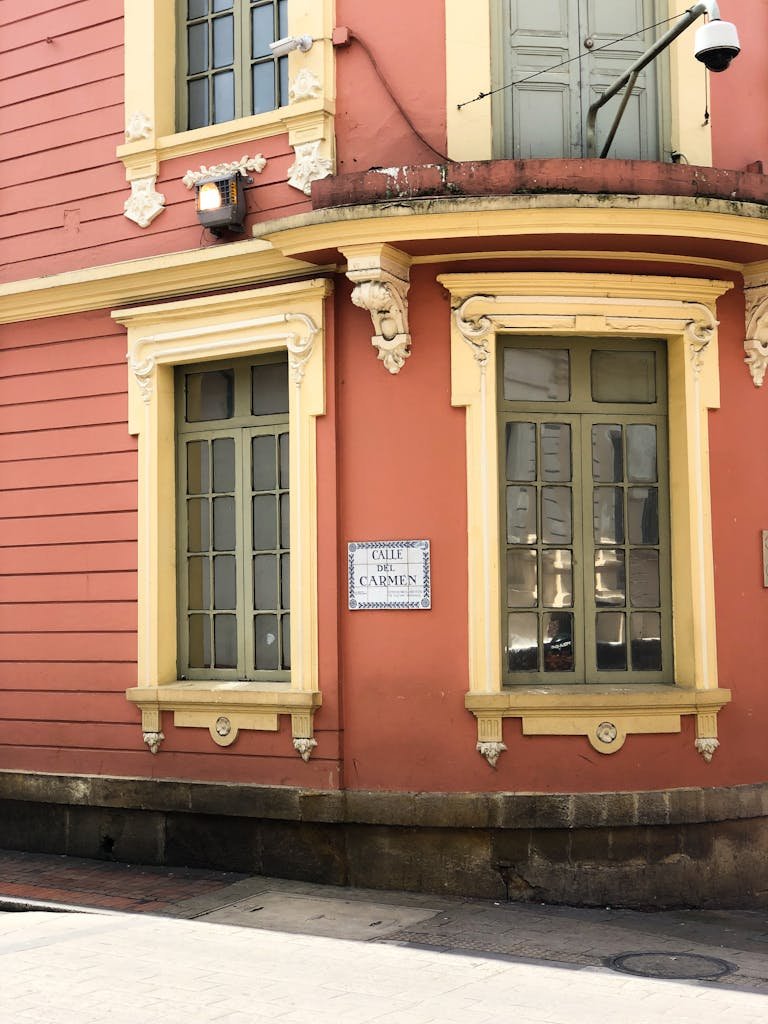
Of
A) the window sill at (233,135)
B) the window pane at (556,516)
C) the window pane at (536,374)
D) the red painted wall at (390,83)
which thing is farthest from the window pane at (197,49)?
the window pane at (556,516)

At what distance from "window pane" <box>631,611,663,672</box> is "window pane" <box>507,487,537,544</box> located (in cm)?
98

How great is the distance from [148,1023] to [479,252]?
539cm

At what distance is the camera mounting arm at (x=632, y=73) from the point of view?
8.08 meters

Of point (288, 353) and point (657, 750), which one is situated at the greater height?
point (288, 353)

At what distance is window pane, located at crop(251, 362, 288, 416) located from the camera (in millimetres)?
10016

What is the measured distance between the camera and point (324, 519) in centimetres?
947

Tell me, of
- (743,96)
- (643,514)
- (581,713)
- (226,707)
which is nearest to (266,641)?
(226,707)

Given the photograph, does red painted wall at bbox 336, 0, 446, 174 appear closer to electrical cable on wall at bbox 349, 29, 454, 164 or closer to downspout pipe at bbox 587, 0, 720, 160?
electrical cable on wall at bbox 349, 29, 454, 164

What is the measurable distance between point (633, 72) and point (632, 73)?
0.01 metres

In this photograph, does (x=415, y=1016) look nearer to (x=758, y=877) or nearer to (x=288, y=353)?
(x=758, y=877)

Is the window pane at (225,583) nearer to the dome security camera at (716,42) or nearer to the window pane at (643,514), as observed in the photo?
the window pane at (643,514)

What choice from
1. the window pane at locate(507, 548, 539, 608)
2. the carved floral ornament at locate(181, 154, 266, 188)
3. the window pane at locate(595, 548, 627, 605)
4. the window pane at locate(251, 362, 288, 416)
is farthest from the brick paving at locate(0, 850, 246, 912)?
the carved floral ornament at locate(181, 154, 266, 188)

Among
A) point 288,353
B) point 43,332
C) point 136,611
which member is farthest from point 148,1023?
point 43,332

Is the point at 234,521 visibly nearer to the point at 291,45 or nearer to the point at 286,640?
the point at 286,640
